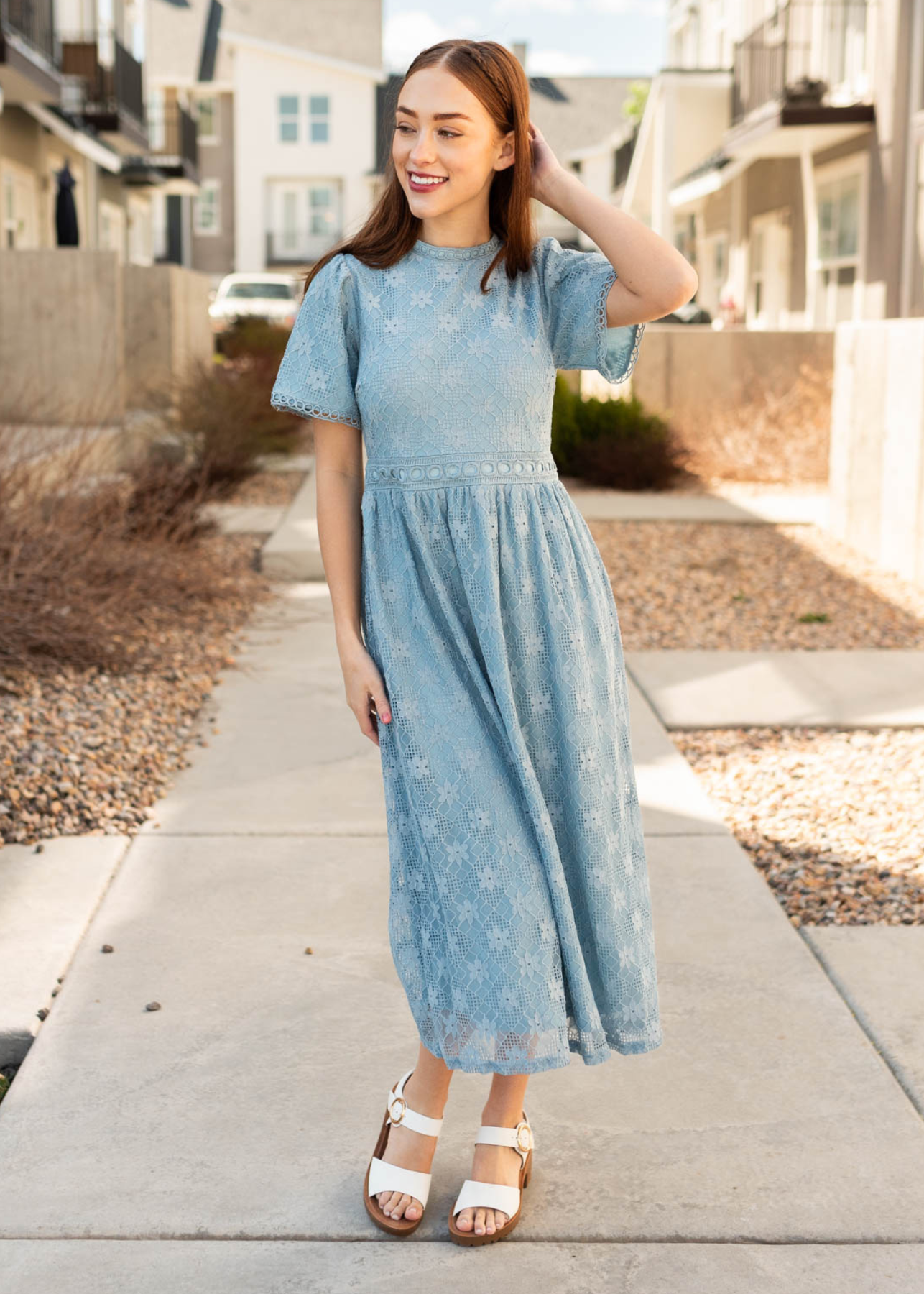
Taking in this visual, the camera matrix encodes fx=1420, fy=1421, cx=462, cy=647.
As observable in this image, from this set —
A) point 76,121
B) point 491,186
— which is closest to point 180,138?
point 76,121

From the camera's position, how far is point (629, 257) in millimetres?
2020

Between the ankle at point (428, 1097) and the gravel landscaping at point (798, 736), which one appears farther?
the gravel landscaping at point (798, 736)

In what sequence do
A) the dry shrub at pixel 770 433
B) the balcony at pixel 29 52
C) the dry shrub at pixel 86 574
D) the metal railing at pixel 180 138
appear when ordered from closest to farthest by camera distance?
the dry shrub at pixel 86 574, the dry shrub at pixel 770 433, the balcony at pixel 29 52, the metal railing at pixel 180 138

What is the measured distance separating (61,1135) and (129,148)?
22441 millimetres

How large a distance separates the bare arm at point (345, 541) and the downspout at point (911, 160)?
36.7ft

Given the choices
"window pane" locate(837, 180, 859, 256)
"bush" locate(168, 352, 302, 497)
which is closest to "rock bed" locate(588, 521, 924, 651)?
"bush" locate(168, 352, 302, 497)

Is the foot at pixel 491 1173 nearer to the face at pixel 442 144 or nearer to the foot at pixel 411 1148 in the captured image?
the foot at pixel 411 1148

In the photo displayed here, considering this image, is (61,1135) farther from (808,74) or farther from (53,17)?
(53,17)

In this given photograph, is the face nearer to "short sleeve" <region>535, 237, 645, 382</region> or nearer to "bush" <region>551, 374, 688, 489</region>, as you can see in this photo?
"short sleeve" <region>535, 237, 645, 382</region>

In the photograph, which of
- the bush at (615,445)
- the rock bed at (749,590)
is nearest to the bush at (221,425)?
the bush at (615,445)

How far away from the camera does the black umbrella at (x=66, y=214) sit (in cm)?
1468

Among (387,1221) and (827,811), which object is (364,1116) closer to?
(387,1221)

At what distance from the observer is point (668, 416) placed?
11344 millimetres

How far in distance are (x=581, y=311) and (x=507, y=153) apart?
25 centimetres
